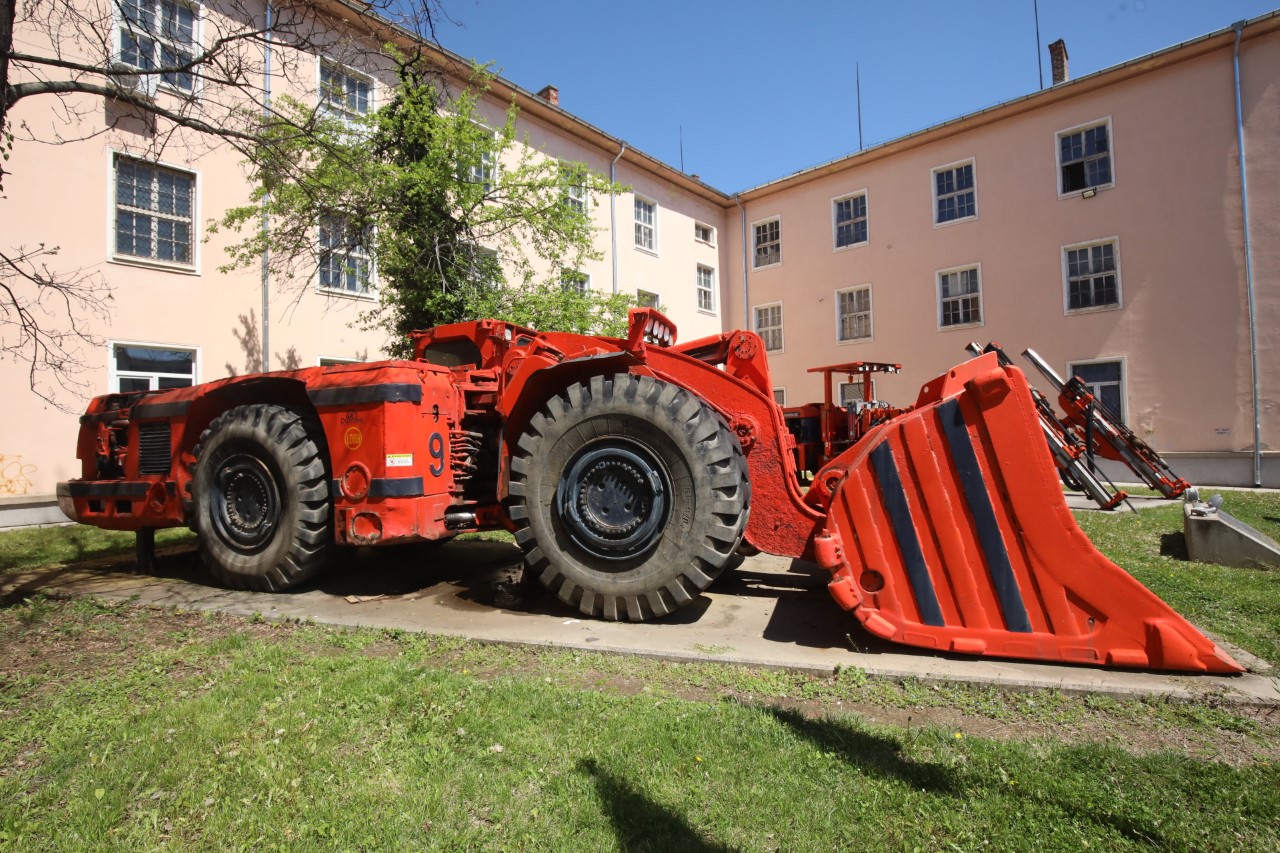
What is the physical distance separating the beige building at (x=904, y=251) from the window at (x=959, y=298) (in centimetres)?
8

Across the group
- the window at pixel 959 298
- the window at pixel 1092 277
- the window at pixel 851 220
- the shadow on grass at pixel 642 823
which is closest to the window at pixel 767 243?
the window at pixel 851 220

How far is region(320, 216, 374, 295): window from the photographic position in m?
11.0

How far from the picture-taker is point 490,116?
17656mm

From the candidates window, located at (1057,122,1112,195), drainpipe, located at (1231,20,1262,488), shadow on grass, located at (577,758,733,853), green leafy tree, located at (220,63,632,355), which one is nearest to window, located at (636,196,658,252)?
green leafy tree, located at (220,63,632,355)

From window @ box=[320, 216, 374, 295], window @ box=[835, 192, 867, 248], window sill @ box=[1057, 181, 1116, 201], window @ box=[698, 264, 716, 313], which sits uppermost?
window @ box=[835, 192, 867, 248]

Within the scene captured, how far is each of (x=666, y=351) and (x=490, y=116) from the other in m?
15.7

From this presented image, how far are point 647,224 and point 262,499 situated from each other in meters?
19.6

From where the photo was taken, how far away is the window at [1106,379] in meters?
17.6

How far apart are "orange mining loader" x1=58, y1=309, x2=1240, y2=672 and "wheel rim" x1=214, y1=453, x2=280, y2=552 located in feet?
0.06

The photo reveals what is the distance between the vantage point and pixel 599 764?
2.62m

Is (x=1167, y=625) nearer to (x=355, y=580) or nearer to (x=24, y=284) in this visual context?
(x=355, y=580)

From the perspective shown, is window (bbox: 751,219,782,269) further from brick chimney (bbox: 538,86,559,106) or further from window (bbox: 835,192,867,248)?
brick chimney (bbox: 538,86,559,106)

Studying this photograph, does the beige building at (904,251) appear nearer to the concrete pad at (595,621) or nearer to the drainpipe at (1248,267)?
the drainpipe at (1248,267)

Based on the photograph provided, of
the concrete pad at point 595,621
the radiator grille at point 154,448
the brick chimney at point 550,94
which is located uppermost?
the brick chimney at point 550,94
